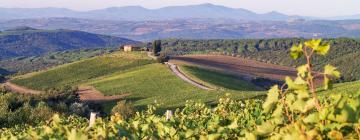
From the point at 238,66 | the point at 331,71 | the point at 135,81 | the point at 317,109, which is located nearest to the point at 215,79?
the point at 135,81

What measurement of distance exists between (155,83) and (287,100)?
82229 millimetres

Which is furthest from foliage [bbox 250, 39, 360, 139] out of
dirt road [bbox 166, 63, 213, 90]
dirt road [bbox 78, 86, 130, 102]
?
dirt road [bbox 166, 63, 213, 90]

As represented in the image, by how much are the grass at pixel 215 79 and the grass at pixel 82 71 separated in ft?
44.3

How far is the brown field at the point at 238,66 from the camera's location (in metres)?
109

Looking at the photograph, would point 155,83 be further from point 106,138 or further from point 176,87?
point 106,138

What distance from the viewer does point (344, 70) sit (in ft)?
470

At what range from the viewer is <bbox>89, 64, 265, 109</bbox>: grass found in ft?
225

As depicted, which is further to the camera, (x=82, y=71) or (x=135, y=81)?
(x=82, y=71)

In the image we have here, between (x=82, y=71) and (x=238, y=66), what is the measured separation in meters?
Result: 34.2

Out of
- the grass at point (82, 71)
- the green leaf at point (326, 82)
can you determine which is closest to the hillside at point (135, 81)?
the grass at point (82, 71)

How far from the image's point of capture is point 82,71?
11038 centimetres

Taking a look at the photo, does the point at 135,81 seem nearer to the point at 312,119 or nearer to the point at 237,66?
the point at 237,66

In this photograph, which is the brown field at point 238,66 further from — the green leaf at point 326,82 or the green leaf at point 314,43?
the green leaf at point 326,82

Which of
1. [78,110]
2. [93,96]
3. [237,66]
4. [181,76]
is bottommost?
[93,96]
